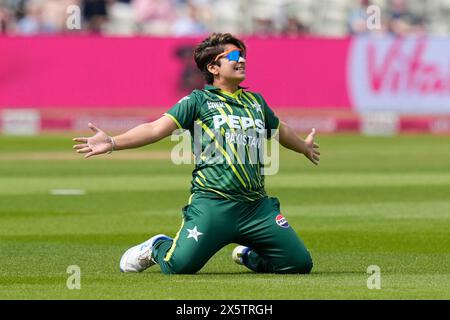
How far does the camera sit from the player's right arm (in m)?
8.71

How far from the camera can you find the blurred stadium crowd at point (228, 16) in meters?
28.6

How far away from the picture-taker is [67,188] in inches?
664

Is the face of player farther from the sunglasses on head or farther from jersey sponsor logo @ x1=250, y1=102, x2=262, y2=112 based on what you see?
jersey sponsor logo @ x1=250, y1=102, x2=262, y2=112

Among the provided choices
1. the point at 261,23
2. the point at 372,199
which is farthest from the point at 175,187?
the point at 261,23

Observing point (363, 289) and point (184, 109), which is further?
point (184, 109)

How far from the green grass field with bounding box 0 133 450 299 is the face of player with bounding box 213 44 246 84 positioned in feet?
4.71

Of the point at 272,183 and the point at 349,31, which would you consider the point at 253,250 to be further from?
the point at 349,31

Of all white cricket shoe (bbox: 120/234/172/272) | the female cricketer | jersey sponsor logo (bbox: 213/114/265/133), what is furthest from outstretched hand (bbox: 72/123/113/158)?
white cricket shoe (bbox: 120/234/172/272)

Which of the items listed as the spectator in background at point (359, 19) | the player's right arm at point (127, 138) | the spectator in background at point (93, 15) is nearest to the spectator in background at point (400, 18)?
the spectator in background at point (359, 19)

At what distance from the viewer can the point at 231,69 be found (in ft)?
30.8

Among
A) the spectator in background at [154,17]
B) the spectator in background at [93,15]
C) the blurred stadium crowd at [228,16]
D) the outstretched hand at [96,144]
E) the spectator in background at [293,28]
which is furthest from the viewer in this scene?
the spectator in background at [154,17]

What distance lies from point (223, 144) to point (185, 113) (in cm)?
35

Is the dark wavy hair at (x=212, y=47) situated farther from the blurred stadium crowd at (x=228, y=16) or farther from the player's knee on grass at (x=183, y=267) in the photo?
the blurred stadium crowd at (x=228, y=16)
